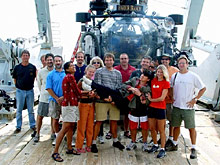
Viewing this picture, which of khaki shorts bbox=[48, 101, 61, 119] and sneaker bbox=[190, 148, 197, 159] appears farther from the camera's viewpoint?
khaki shorts bbox=[48, 101, 61, 119]

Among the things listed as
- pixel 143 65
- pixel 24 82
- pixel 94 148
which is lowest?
pixel 94 148

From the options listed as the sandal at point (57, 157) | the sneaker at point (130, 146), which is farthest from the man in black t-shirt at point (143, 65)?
the sandal at point (57, 157)

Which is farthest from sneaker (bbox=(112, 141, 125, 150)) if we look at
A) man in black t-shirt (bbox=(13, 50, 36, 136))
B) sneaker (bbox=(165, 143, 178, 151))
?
man in black t-shirt (bbox=(13, 50, 36, 136))

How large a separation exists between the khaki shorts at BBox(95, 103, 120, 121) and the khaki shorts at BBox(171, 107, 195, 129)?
36.7 inches

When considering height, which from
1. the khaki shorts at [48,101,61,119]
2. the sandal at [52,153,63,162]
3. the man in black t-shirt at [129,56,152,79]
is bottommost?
the sandal at [52,153,63,162]

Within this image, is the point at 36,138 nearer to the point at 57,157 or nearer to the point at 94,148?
the point at 57,157

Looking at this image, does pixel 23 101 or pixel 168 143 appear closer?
pixel 168 143

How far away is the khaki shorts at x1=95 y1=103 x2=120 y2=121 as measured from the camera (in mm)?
4391

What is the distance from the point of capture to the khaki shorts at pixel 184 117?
4273 millimetres

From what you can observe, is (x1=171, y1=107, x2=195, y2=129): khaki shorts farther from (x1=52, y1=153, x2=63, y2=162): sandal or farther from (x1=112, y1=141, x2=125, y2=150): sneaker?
(x1=52, y1=153, x2=63, y2=162): sandal

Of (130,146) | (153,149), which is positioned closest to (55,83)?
(130,146)

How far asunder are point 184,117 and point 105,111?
1.27m

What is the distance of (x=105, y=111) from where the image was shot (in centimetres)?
442

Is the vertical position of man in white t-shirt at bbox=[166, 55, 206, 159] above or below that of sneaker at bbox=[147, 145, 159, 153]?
above
